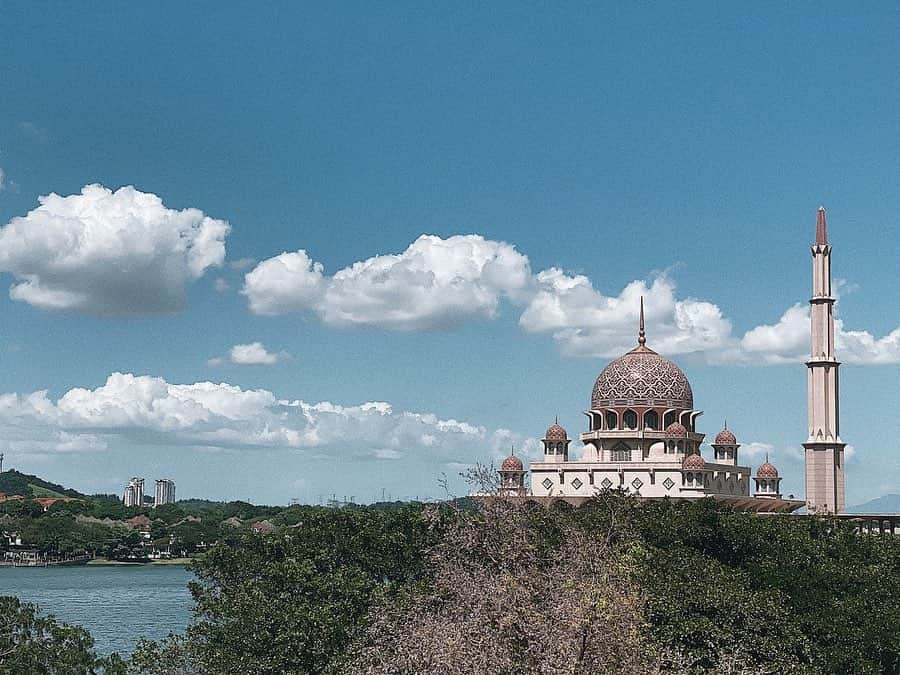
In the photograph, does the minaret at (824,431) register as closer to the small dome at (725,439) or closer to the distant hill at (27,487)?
the small dome at (725,439)

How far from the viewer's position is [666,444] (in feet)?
166

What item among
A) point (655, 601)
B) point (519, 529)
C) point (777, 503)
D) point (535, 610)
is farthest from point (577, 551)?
point (777, 503)

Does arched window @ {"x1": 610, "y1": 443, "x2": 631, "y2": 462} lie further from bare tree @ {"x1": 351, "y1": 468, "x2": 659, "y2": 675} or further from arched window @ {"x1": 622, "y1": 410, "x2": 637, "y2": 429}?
bare tree @ {"x1": 351, "y1": 468, "x2": 659, "y2": 675}

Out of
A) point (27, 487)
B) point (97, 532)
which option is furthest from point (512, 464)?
point (27, 487)

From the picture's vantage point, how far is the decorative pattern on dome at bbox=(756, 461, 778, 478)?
5575cm

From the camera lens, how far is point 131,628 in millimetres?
46406

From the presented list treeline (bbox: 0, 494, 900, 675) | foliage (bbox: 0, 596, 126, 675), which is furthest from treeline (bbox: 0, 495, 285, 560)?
foliage (bbox: 0, 596, 126, 675)

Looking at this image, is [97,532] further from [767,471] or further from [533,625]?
[533,625]

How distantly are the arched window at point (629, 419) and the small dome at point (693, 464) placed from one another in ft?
11.6

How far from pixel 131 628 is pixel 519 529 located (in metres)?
31.5

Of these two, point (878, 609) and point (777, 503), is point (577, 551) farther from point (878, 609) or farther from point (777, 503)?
point (777, 503)

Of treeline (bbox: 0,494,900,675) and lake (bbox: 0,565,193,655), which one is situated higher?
treeline (bbox: 0,494,900,675)

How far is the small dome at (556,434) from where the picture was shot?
171ft

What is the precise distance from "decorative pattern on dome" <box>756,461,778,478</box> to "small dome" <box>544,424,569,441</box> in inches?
391
